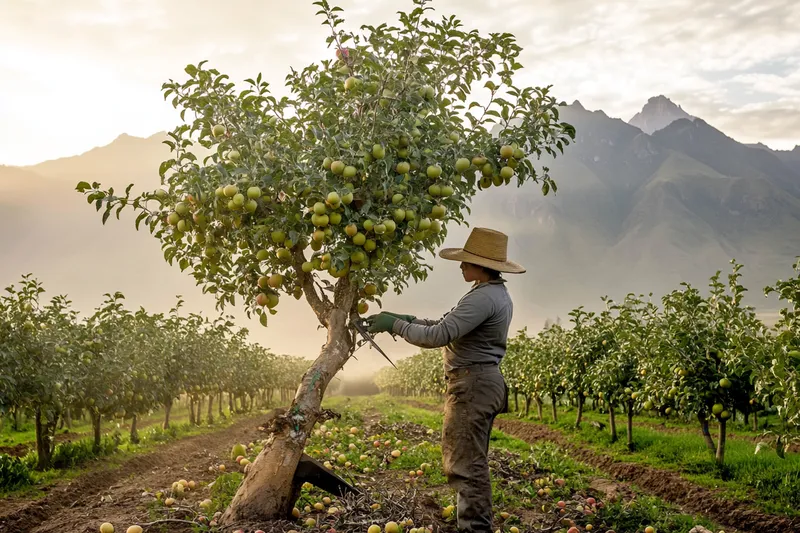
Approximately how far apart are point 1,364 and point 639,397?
41.9ft

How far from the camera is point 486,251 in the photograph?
20.4 feet

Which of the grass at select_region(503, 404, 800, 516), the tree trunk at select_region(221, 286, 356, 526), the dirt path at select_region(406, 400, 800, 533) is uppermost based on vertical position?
the tree trunk at select_region(221, 286, 356, 526)

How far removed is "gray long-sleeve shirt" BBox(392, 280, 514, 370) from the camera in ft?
18.5

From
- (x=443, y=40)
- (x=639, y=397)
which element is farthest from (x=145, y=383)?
(x=443, y=40)

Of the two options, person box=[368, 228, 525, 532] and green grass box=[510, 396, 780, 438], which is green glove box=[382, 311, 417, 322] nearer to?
person box=[368, 228, 525, 532]

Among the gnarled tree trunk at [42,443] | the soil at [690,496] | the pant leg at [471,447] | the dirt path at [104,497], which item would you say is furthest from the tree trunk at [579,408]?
the gnarled tree trunk at [42,443]

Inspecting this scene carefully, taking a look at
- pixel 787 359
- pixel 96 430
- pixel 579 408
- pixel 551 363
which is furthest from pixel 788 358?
pixel 96 430

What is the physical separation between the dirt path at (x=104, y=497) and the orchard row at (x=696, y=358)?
712cm

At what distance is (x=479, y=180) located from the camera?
6.25 m

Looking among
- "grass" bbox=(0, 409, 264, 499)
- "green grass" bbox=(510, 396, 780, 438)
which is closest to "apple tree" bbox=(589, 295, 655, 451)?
"green grass" bbox=(510, 396, 780, 438)

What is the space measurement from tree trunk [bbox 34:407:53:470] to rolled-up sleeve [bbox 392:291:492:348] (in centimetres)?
995

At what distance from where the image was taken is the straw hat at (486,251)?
20.2ft

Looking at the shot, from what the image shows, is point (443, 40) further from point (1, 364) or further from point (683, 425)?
point (683, 425)

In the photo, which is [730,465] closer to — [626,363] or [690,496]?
[690,496]
